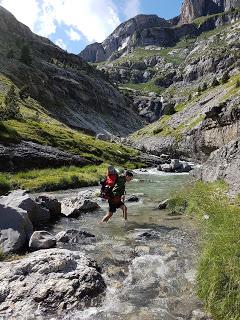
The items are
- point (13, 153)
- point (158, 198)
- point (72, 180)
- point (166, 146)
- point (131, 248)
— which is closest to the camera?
point (131, 248)

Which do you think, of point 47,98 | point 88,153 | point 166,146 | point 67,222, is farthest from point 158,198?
point 47,98

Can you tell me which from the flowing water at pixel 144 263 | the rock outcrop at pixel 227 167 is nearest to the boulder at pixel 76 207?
the flowing water at pixel 144 263

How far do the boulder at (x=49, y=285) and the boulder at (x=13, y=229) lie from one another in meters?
2.51

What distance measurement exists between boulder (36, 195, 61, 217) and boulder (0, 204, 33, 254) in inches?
246

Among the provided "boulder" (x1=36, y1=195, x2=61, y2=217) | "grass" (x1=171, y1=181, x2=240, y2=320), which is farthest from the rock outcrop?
"grass" (x1=171, y1=181, x2=240, y2=320)

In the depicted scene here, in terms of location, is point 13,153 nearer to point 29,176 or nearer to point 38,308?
point 29,176

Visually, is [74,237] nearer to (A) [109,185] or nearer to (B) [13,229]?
(B) [13,229]

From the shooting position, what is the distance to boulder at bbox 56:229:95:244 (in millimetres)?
17578

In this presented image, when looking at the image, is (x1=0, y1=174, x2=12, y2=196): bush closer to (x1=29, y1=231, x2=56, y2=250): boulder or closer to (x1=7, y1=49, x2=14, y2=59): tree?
(x1=29, y1=231, x2=56, y2=250): boulder

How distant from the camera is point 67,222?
23.0 metres

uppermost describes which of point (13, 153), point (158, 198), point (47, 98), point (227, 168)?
point (47, 98)

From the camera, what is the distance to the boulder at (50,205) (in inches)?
952

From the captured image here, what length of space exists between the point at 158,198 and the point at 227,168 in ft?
20.8

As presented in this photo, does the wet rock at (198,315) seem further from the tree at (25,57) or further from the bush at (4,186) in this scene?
the tree at (25,57)
